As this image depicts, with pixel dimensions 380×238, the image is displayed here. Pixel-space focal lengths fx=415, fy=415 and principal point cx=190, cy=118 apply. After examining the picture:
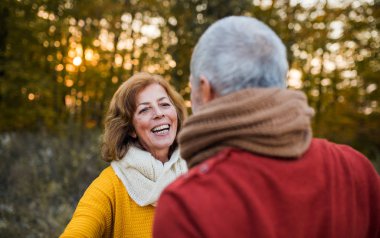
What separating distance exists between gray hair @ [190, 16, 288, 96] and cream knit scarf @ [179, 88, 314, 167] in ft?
0.14

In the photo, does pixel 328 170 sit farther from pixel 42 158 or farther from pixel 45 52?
pixel 45 52

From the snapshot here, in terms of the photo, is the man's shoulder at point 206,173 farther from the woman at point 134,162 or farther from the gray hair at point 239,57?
the woman at point 134,162

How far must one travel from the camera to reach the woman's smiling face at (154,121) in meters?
2.76

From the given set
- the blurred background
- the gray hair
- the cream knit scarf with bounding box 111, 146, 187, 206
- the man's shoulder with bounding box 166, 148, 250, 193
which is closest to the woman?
the cream knit scarf with bounding box 111, 146, 187, 206

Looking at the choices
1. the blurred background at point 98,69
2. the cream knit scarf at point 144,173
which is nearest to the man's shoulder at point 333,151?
the cream knit scarf at point 144,173

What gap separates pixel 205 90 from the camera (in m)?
1.32

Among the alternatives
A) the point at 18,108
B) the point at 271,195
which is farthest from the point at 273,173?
the point at 18,108

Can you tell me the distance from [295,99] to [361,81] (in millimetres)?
14458

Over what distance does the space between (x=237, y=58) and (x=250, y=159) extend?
0.31 metres

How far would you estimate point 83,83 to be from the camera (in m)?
17.1

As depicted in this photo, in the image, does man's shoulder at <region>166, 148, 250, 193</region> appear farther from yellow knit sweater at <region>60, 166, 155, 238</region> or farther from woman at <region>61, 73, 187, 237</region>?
yellow knit sweater at <region>60, 166, 155, 238</region>

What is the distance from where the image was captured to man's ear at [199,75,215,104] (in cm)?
130

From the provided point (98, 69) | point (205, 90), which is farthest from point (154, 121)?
point (98, 69)

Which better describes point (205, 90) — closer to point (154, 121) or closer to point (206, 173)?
point (206, 173)
